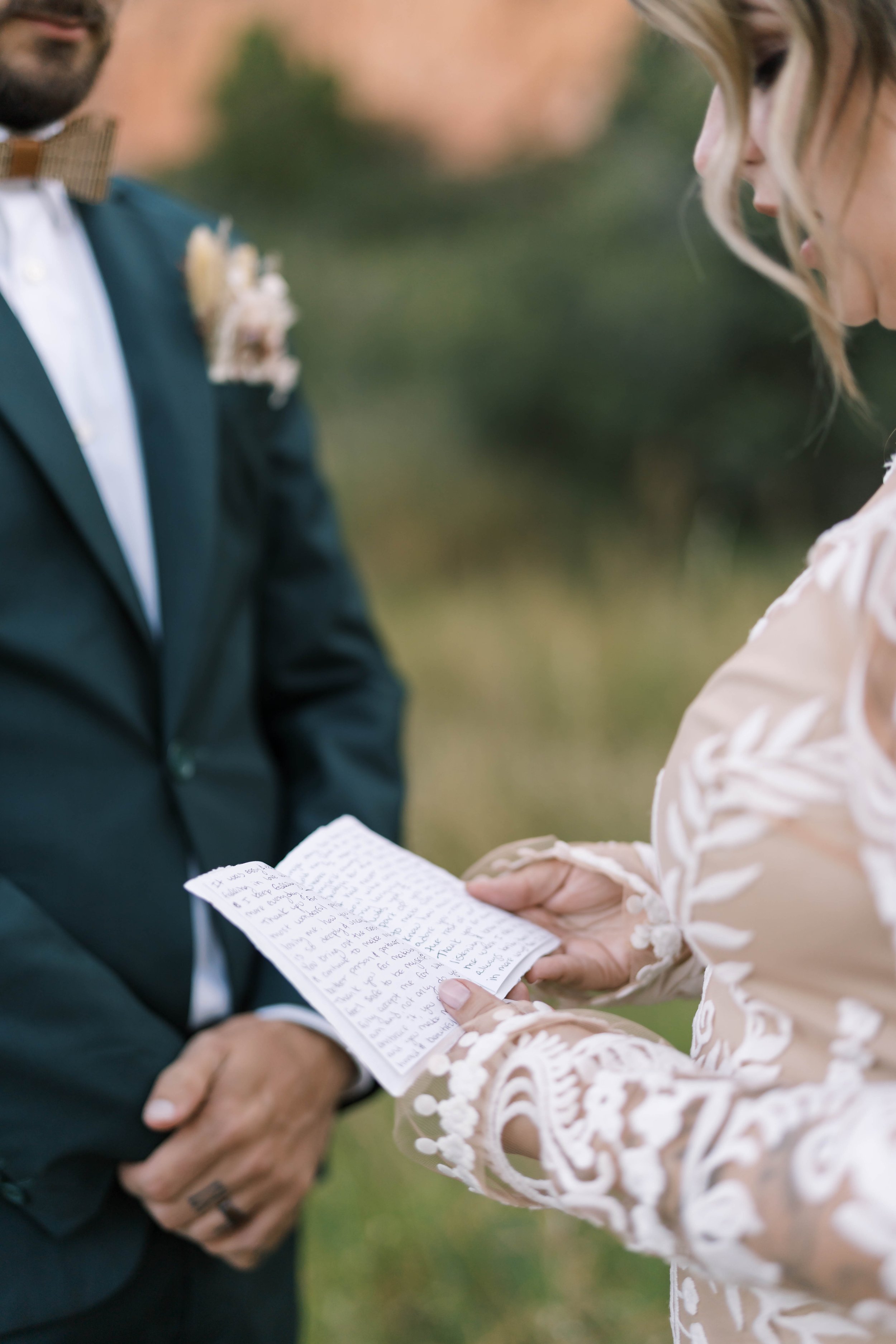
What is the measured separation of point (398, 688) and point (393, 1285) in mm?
1490

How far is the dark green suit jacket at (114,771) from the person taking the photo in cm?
137

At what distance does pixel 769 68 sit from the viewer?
1056mm

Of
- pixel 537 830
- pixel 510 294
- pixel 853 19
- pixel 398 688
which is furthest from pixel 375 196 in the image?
pixel 853 19

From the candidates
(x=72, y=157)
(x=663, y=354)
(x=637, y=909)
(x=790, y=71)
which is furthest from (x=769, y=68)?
(x=663, y=354)

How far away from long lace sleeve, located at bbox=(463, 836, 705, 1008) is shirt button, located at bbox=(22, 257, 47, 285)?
1.03m

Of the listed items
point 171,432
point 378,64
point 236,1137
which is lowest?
point 236,1137

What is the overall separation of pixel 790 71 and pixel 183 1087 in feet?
4.37

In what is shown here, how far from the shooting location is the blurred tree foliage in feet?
21.9

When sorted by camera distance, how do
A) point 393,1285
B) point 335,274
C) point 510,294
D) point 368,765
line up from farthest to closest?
1. point 335,274
2. point 510,294
3. point 393,1285
4. point 368,765

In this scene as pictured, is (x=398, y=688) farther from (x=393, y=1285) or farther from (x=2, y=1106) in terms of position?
(x=393, y=1285)

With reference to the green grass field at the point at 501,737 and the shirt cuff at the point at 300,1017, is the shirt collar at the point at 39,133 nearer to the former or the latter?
the shirt cuff at the point at 300,1017

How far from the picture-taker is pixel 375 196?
898 centimetres

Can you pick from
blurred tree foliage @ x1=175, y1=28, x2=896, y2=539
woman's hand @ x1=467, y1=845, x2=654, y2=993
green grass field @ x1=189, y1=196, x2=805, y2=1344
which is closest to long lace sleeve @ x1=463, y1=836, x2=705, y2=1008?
woman's hand @ x1=467, y1=845, x2=654, y2=993

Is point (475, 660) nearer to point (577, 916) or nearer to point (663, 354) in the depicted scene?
point (663, 354)
